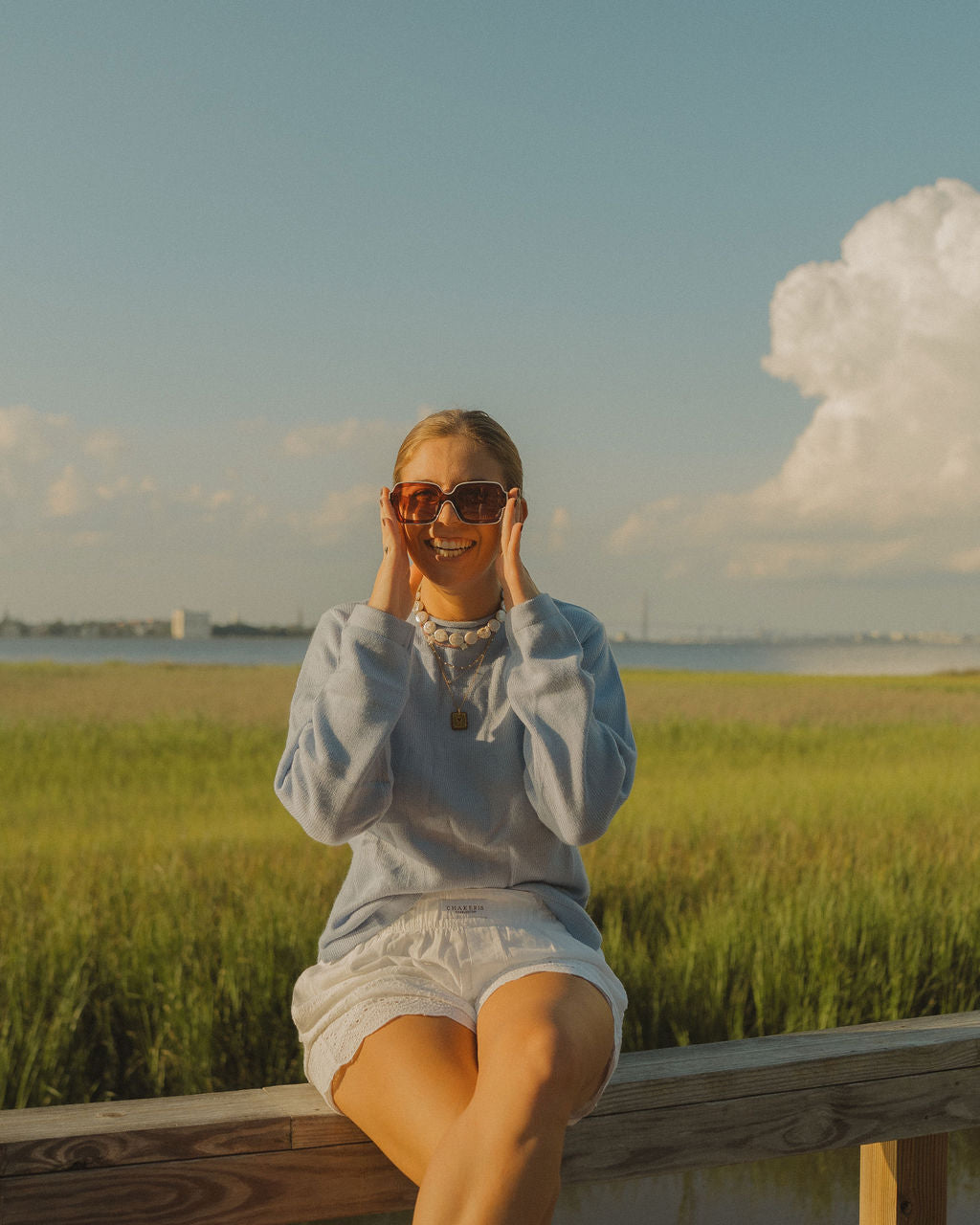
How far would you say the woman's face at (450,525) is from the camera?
2.04 meters

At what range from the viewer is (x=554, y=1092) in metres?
1.57

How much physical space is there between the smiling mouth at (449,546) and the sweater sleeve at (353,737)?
0.59ft

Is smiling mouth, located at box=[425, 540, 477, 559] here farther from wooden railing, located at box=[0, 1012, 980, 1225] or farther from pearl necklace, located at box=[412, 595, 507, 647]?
wooden railing, located at box=[0, 1012, 980, 1225]

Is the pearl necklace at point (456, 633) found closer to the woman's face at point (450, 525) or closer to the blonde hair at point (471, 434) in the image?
the woman's face at point (450, 525)

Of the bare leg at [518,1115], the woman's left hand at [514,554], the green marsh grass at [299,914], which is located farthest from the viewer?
the green marsh grass at [299,914]

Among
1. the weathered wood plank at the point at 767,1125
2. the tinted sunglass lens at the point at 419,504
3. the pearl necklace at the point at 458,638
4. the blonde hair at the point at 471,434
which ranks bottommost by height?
the weathered wood plank at the point at 767,1125

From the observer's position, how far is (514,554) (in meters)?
2.03

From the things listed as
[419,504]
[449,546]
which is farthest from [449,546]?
[419,504]

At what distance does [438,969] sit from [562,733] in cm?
47

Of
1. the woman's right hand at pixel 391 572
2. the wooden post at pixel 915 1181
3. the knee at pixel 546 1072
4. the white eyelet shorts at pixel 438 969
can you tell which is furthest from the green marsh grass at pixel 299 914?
the knee at pixel 546 1072

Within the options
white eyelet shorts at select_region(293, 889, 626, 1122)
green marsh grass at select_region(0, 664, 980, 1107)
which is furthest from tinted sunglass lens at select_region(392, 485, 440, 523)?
green marsh grass at select_region(0, 664, 980, 1107)

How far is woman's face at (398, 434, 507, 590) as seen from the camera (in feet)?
6.70

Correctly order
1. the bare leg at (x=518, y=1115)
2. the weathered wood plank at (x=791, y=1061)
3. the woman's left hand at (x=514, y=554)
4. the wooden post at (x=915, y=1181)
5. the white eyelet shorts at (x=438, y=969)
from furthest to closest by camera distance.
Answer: the wooden post at (x=915, y=1181) → the woman's left hand at (x=514, y=554) → the weathered wood plank at (x=791, y=1061) → the white eyelet shorts at (x=438, y=969) → the bare leg at (x=518, y=1115)

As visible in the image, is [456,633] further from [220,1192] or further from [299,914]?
[299,914]
